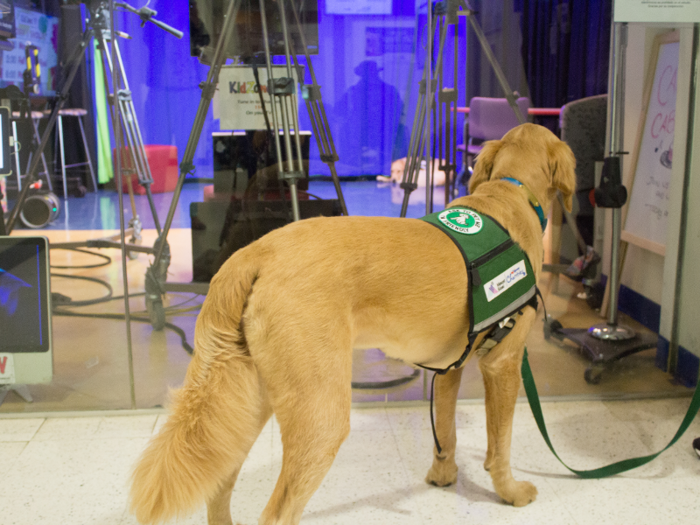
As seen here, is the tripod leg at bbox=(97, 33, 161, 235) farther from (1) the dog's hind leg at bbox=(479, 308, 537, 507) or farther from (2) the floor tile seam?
(1) the dog's hind leg at bbox=(479, 308, 537, 507)

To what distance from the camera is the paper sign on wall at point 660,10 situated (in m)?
2.19

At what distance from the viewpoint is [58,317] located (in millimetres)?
2516

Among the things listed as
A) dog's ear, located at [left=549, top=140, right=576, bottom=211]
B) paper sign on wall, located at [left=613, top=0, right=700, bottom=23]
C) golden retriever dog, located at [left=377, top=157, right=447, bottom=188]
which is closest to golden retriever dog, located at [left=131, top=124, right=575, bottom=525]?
dog's ear, located at [left=549, top=140, right=576, bottom=211]

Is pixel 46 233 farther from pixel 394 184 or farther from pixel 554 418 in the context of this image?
pixel 554 418

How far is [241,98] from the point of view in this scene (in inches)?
91.6

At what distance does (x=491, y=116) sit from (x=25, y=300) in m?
2.10

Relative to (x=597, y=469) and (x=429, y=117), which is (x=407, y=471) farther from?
(x=429, y=117)

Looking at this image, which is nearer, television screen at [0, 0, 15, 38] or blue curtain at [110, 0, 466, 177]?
television screen at [0, 0, 15, 38]

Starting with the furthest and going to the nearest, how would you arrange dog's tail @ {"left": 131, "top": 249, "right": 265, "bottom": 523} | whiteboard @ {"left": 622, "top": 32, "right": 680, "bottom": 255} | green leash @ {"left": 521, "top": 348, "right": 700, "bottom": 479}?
whiteboard @ {"left": 622, "top": 32, "right": 680, "bottom": 255} → green leash @ {"left": 521, "top": 348, "right": 700, "bottom": 479} → dog's tail @ {"left": 131, "top": 249, "right": 265, "bottom": 523}

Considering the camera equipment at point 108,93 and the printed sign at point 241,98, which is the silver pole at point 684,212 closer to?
the printed sign at point 241,98

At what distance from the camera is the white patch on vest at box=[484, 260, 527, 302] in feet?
4.75

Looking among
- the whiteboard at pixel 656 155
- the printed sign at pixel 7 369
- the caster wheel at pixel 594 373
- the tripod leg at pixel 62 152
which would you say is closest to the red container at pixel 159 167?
the tripod leg at pixel 62 152

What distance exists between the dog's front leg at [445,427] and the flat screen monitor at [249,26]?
1479 millimetres

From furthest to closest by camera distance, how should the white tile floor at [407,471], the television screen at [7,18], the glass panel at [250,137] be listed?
the glass panel at [250,137], the television screen at [7,18], the white tile floor at [407,471]
